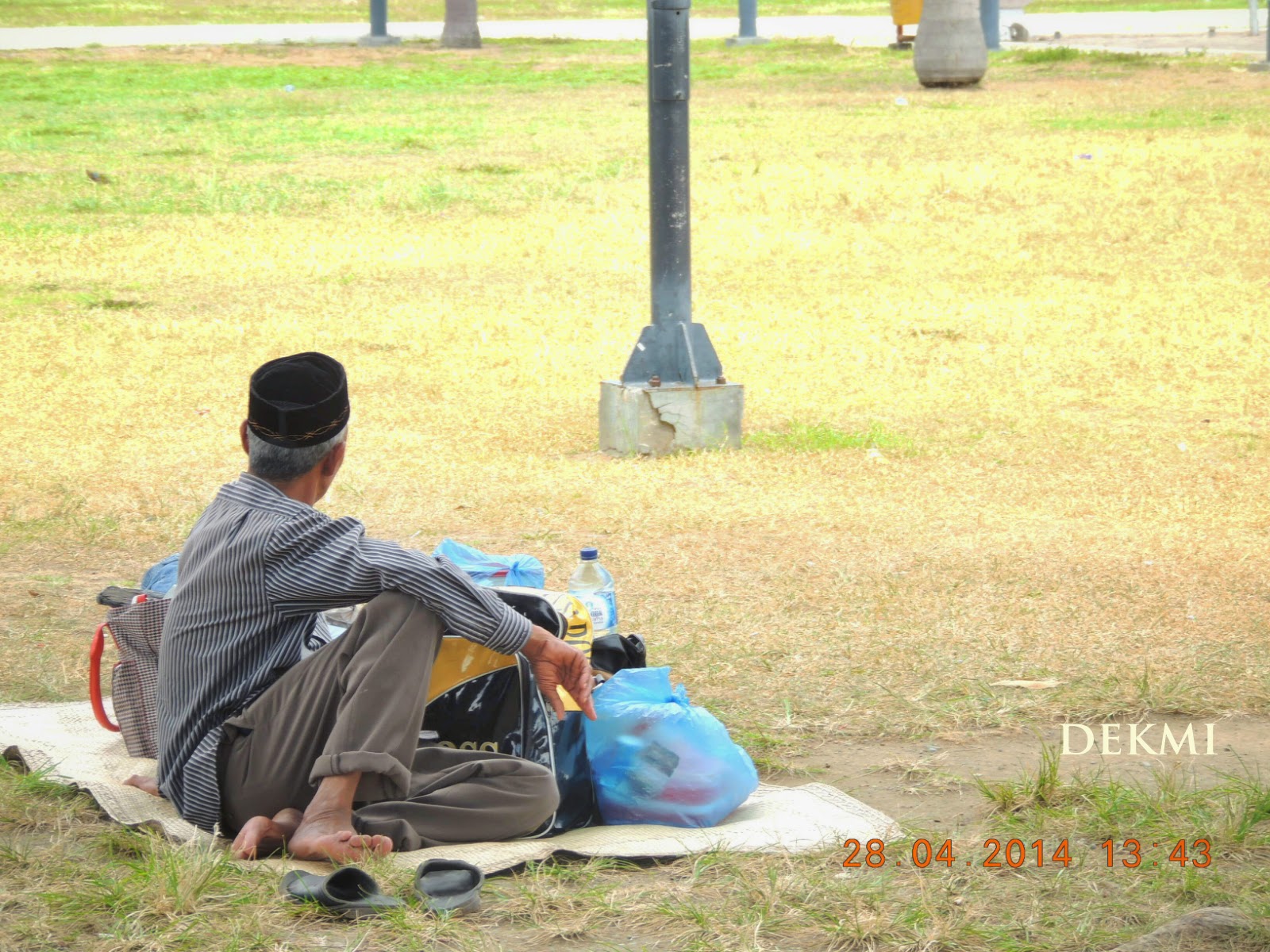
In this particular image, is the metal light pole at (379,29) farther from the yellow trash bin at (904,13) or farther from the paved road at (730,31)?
the yellow trash bin at (904,13)

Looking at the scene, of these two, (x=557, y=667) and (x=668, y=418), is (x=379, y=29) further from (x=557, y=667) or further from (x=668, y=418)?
(x=557, y=667)

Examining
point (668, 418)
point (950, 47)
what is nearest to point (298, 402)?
point (668, 418)

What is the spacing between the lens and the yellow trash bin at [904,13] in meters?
28.0

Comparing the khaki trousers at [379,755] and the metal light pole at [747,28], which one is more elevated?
the metal light pole at [747,28]

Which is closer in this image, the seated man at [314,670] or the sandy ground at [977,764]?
the seated man at [314,670]

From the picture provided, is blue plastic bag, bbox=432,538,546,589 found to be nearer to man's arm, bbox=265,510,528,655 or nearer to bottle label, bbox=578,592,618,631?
bottle label, bbox=578,592,618,631

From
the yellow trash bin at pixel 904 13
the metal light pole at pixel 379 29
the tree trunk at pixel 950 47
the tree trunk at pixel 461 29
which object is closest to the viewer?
the tree trunk at pixel 950 47

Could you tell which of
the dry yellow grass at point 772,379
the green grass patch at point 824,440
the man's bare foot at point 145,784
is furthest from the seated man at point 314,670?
the green grass patch at point 824,440

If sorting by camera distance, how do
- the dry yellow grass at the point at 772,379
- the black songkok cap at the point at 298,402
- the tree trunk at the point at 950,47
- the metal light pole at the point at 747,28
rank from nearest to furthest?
the black songkok cap at the point at 298,402
the dry yellow grass at the point at 772,379
the tree trunk at the point at 950,47
the metal light pole at the point at 747,28

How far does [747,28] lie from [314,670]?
93.9 ft

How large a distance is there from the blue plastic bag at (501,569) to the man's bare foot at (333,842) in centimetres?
106

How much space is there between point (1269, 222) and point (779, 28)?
23.4 m

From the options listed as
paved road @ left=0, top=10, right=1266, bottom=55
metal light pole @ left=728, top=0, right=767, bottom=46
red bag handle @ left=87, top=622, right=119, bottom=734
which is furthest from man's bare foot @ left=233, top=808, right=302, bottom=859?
metal light pole @ left=728, top=0, right=767, bottom=46

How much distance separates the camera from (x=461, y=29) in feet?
99.8
